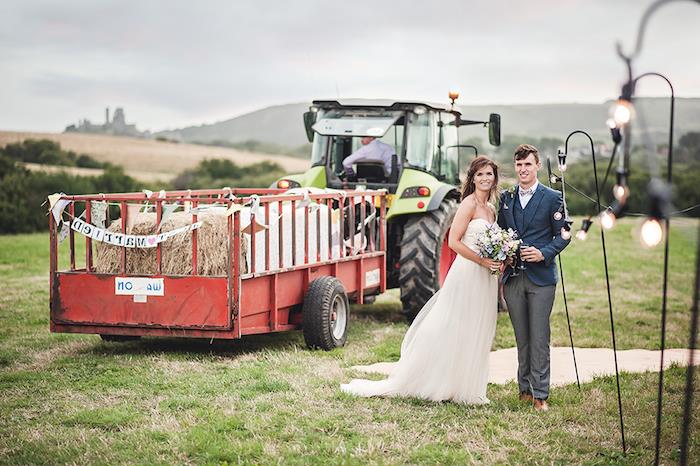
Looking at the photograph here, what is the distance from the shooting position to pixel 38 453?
16.9ft

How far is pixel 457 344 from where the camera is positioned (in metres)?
6.50

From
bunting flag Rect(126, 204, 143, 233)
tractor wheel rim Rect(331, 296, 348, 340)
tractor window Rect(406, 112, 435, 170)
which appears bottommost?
tractor wheel rim Rect(331, 296, 348, 340)

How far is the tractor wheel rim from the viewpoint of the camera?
8.70 m

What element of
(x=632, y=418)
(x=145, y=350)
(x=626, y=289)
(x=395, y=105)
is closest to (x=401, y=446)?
(x=632, y=418)

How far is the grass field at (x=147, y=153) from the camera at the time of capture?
32.7 meters

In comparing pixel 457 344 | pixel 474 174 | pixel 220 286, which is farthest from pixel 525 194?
pixel 220 286

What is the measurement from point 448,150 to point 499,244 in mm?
5075

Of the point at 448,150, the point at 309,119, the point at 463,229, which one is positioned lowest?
the point at 463,229

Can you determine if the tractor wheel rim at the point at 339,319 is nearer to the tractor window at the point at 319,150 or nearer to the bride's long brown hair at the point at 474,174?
the bride's long brown hair at the point at 474,174

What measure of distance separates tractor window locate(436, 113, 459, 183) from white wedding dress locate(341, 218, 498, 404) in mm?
4339

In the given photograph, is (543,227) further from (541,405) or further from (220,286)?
(220,286)

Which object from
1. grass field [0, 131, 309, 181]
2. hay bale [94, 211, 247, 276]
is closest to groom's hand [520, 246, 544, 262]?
hay bale [94, 211, 247, 276]

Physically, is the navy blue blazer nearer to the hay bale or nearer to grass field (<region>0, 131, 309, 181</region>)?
the hay bale

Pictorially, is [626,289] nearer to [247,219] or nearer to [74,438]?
[247,219]
